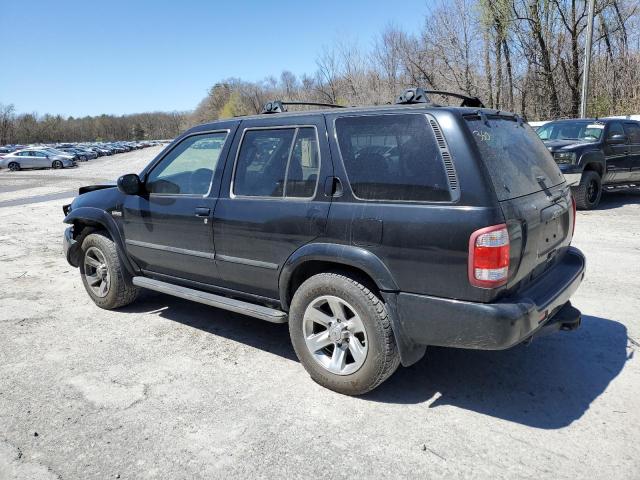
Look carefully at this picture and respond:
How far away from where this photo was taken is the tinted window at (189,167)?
4094mm

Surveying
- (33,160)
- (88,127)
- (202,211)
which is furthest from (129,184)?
(88,127)

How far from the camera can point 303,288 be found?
3.40 metres

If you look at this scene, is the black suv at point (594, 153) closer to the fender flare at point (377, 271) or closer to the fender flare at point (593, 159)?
the fender flare at point (593, 159)

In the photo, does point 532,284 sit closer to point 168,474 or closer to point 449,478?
point 449,478

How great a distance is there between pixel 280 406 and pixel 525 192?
6.74 feet

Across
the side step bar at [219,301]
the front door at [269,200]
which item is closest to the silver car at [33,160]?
the side step bar at [219,301]

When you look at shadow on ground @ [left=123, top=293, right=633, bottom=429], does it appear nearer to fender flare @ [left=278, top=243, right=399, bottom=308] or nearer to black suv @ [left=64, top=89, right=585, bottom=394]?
black suv @ [left=64, top=89, right=585, bottom=394]

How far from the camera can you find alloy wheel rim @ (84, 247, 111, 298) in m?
5.08

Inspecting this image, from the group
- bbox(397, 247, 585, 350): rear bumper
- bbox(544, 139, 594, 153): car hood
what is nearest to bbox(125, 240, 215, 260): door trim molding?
bbox(397, 247, 585, 350): rear bumper

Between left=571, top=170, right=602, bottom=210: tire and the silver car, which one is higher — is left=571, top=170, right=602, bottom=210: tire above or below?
below

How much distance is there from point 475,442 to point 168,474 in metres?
1.67

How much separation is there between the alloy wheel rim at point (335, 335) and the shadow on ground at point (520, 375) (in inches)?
11.3

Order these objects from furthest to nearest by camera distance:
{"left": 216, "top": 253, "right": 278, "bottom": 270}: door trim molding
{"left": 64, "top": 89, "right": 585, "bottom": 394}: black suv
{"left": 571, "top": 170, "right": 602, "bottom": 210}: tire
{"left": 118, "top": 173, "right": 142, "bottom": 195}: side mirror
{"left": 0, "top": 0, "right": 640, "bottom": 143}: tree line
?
1. {"left": 0, "top": 0, "right": 640, "bottom": 143}: tree line
2. {"left": 571, "top": 170, "right": 602, "bottom": 210}: tire
3. {"left": 118, "top": 173, "right": 142, "bottom": 195}: side mirror
4. {"left": 216, "top": 253, "right": 278, "bottom": 270}: door trim molding
5. {"left": 64, "top": 89, "right": 585, "bottom": 394}: black suv

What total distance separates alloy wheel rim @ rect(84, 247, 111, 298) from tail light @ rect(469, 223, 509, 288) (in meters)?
3.70
